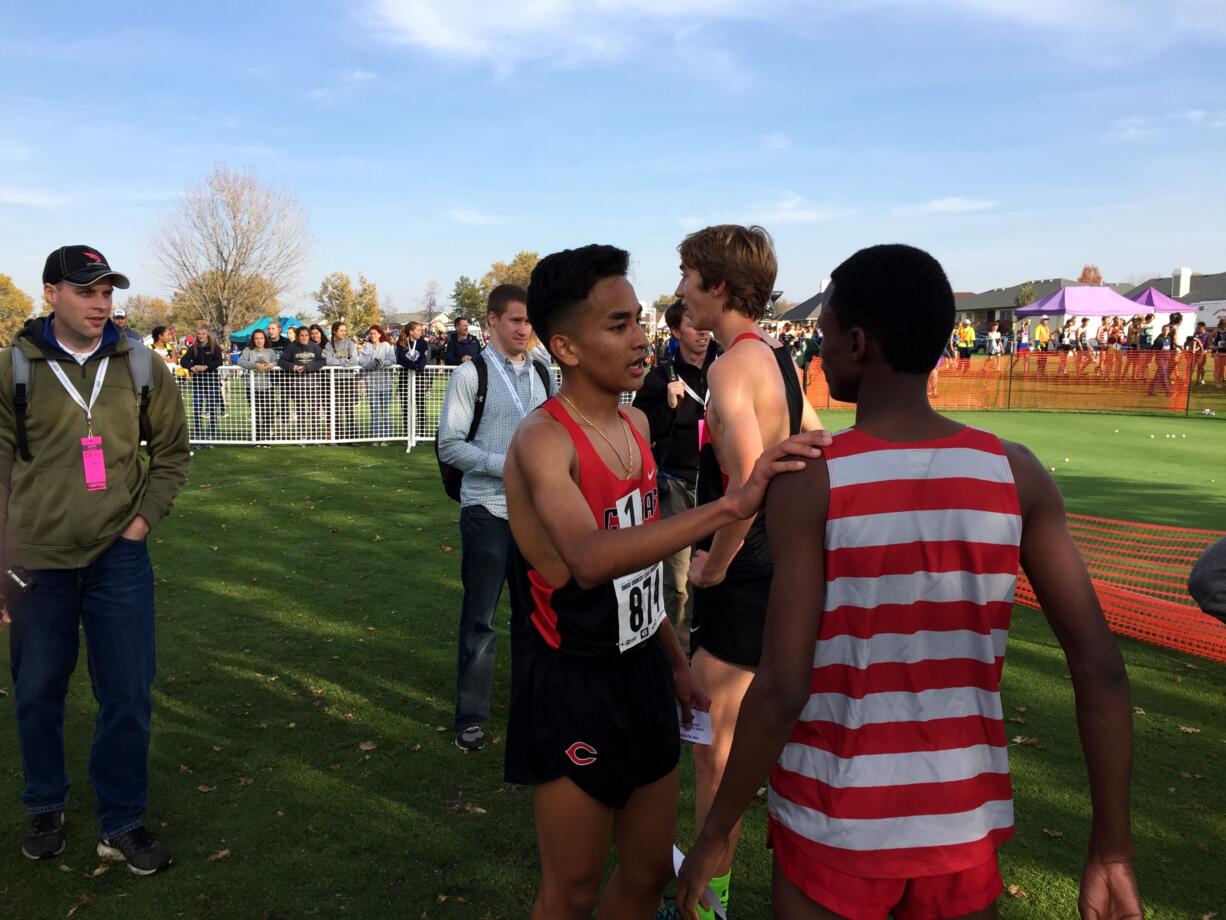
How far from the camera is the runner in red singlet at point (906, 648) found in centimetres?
180

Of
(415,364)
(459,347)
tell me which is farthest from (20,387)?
(415,364)

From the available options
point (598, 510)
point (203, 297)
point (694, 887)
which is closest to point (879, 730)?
point (694, 887)

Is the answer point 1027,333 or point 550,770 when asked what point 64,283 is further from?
point 1027,333

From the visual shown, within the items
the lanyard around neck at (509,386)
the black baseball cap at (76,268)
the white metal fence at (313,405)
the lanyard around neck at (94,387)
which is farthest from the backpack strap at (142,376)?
the white metal fence at (313,405)

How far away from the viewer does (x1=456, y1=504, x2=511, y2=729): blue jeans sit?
16.4 feet

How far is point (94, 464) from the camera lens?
3.84m

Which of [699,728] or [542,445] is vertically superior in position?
[542,445]

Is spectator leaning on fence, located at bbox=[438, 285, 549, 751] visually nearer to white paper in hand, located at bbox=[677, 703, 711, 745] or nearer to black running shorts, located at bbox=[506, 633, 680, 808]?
white paper in hand, located at bbox=[677, 703, 711, 745]

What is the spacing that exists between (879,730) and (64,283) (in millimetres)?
3528

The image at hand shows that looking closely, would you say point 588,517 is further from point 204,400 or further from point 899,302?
point 204,400

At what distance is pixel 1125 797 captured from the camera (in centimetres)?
187

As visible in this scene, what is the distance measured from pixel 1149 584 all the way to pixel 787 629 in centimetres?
748

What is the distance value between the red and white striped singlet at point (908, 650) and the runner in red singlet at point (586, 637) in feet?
2.37

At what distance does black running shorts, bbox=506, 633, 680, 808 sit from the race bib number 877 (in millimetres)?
65
